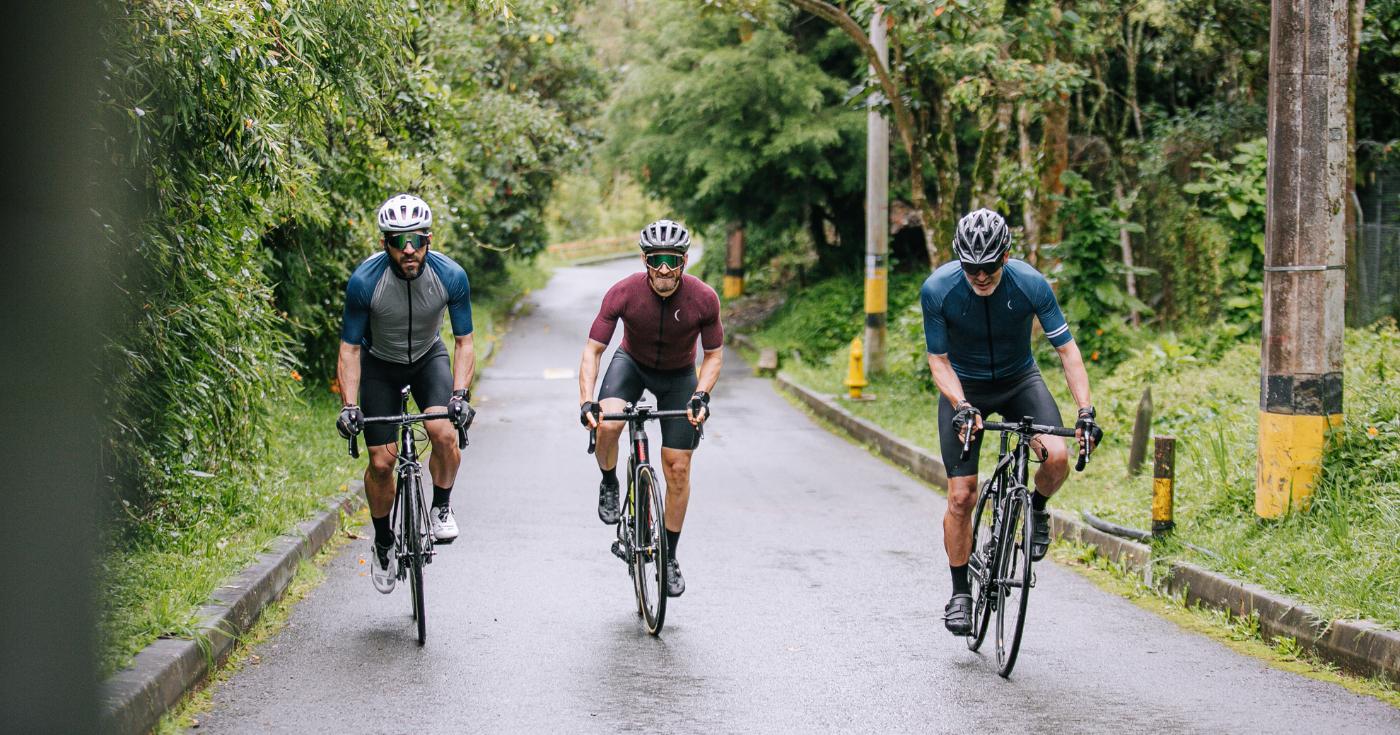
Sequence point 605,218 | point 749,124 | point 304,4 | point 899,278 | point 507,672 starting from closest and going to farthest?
point 507,672 → point 304,4 → point 749,124 → point 899,278 → point 605,218

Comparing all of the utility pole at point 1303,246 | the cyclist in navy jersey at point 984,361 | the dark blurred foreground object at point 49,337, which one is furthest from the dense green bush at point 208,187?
the utility pole at point 1303,246

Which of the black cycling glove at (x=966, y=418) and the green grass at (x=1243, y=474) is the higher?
the black cycling glove at (x=966, y=418)

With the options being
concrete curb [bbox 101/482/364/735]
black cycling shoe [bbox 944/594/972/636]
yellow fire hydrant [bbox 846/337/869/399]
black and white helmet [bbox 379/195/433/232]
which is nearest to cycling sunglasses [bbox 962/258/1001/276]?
black cycling shoe [bbox 944/594/972/636]

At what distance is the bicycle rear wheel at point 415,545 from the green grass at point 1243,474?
14.5 feet

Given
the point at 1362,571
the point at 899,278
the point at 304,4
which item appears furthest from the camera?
the point at 899,278

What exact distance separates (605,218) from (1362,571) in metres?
70.2

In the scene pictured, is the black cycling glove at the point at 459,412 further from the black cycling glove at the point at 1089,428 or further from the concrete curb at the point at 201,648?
the black cycling glove at the point at 1089,428

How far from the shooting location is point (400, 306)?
282 inches

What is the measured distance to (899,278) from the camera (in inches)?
1035

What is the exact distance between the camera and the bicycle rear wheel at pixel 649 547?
7.18 m

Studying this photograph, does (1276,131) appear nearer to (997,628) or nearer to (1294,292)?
(1294,292)

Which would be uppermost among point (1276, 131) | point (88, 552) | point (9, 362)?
point (1276, 131)

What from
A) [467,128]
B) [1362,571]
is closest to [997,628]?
[1362,571]

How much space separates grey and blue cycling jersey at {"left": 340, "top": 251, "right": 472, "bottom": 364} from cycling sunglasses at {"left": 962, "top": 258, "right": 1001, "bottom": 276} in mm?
2484
